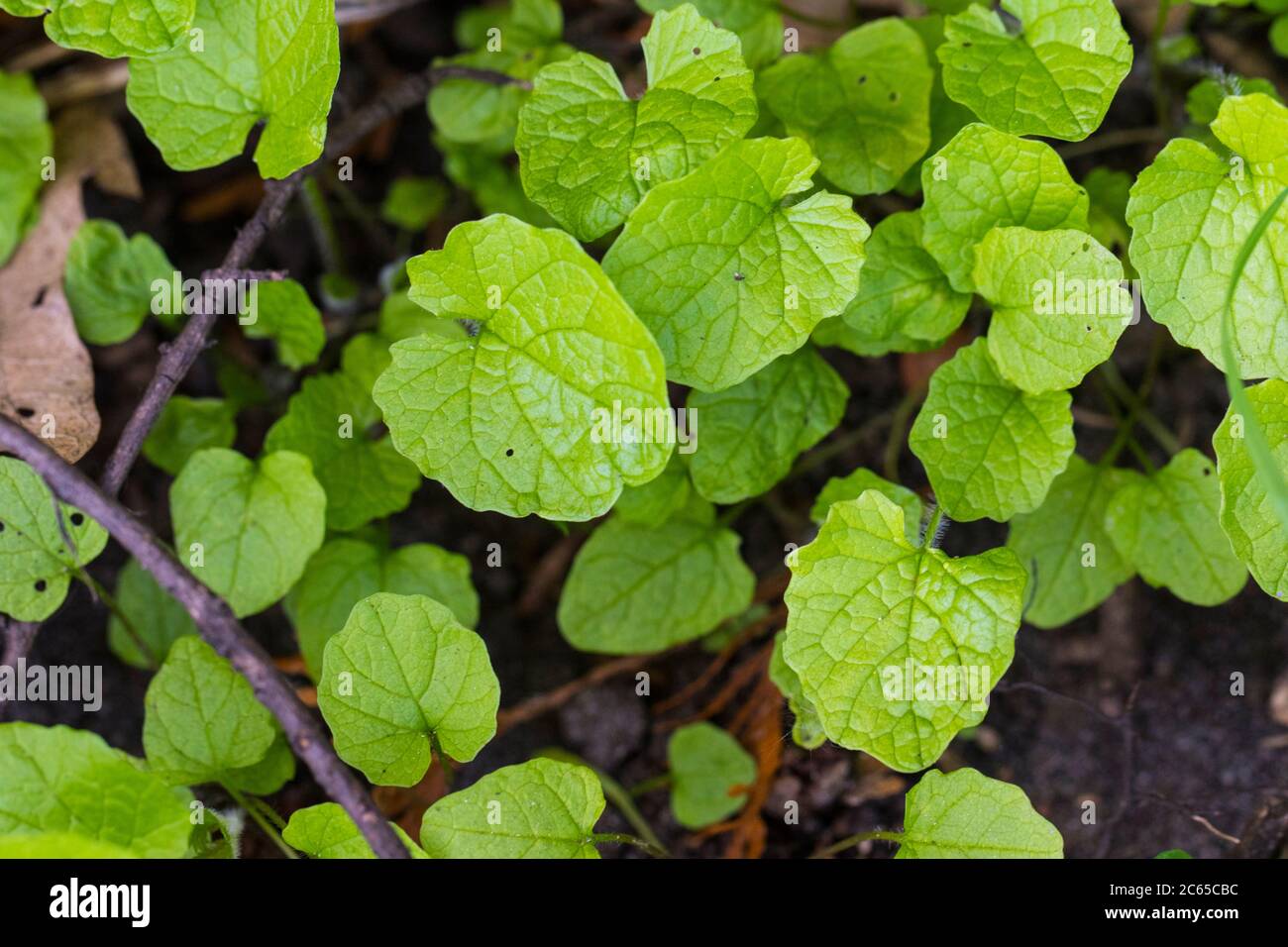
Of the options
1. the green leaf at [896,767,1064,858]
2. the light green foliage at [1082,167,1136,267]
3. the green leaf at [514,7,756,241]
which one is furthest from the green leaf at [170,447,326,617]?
the light green foliage at [1082,167,1136,267]

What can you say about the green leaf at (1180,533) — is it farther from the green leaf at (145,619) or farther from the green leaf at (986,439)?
the green leaf at (145,619)

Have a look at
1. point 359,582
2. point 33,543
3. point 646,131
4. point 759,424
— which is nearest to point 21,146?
point 33,543

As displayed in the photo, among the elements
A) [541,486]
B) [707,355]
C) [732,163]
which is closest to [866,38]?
[732,163]

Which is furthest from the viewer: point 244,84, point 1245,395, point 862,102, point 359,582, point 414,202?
point 414,202

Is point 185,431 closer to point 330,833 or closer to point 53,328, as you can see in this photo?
point 53,328

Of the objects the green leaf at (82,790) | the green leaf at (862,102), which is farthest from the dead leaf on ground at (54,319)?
the green leaf at (862,102)
